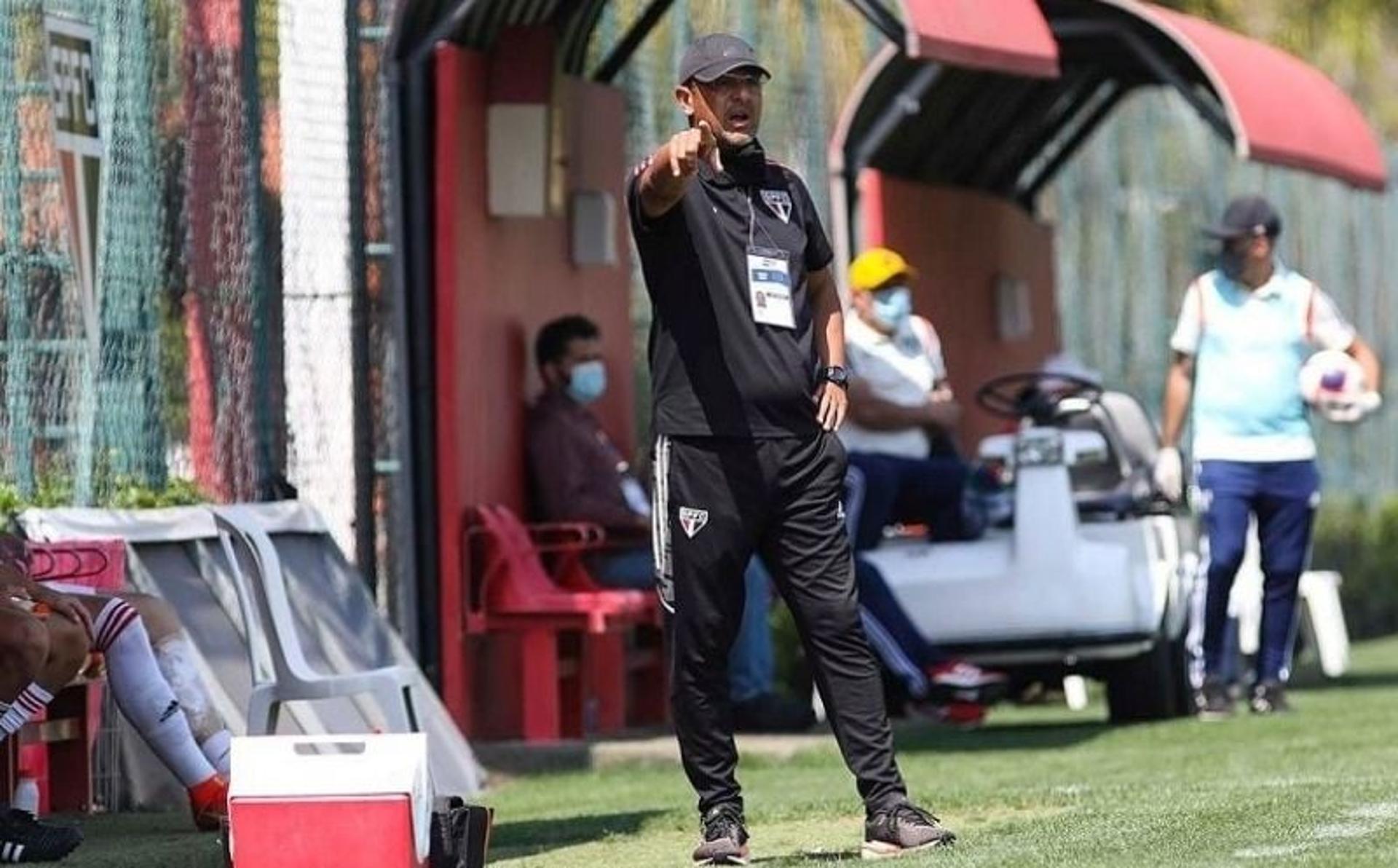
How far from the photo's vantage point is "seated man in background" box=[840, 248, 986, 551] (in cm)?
1484

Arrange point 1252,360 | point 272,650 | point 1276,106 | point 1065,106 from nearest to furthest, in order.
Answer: point 272,650, point 1252,360, point 1276,106, point 1065,106

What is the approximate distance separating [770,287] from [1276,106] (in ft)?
29.3

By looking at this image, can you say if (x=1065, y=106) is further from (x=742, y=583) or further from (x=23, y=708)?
(x=23, y=708)

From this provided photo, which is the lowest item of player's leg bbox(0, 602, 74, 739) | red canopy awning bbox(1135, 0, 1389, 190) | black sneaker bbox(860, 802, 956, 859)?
black sneaker bbox(860, 802, 956, 859)

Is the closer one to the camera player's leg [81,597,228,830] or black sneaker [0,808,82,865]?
black sneaker [0,808,82,865]

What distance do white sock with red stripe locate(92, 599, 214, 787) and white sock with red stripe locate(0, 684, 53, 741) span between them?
18.3 inches

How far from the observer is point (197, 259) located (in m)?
12.4

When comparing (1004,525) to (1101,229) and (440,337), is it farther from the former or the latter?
(1101,229)

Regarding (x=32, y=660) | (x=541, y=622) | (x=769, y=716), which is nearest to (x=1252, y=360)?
(x=769, y=716)

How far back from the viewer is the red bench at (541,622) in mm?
14164

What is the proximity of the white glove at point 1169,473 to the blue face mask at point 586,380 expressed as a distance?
228 centimetres

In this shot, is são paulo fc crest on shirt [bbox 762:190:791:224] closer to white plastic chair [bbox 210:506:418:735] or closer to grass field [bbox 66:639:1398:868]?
grass field [bbox 66:639:1398:868]

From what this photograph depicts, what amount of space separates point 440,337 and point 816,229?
478 cm

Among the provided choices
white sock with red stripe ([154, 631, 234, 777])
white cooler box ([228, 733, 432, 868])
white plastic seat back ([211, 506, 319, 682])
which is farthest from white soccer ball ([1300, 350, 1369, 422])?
white cooler box ([228, 733, 432, 868])
